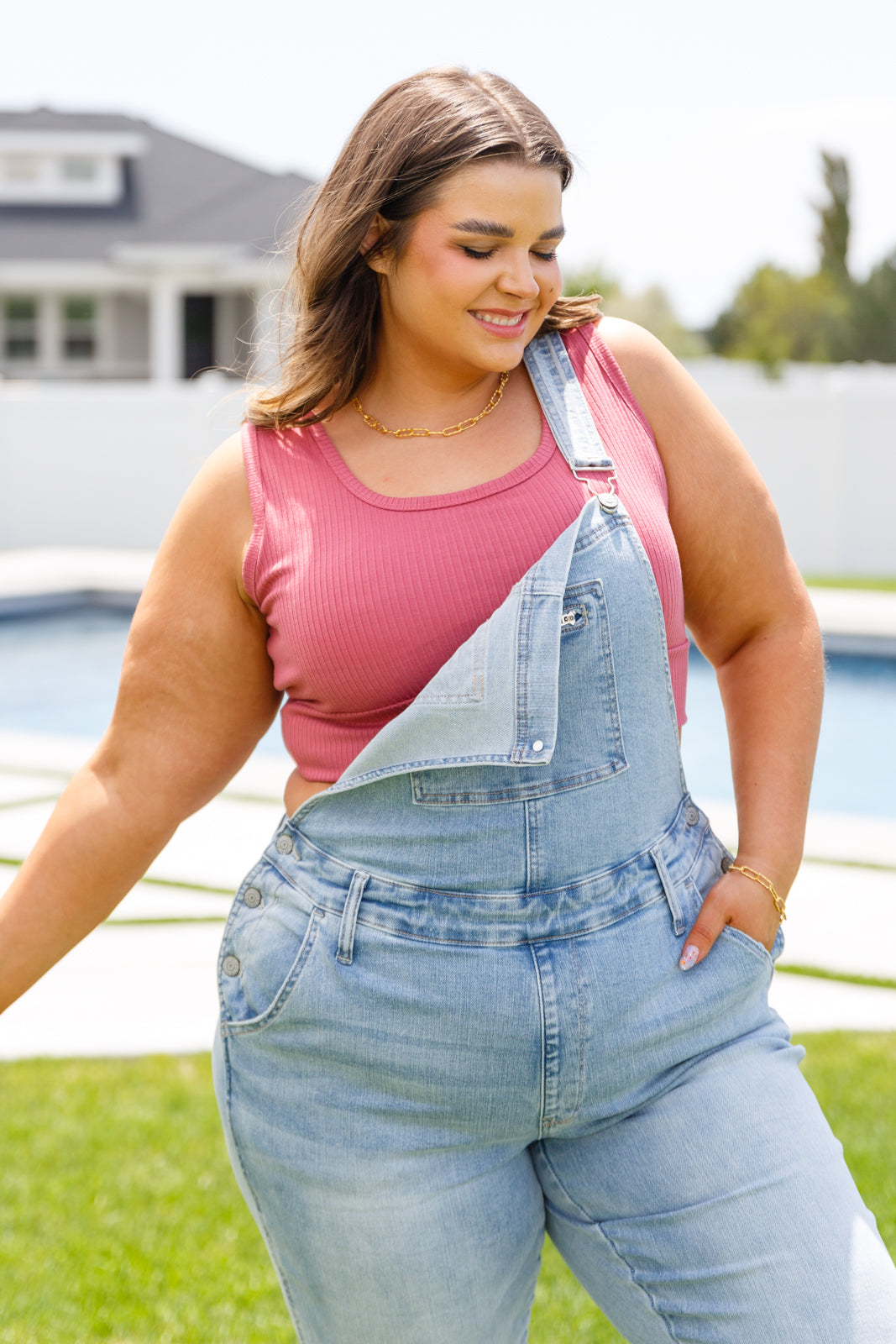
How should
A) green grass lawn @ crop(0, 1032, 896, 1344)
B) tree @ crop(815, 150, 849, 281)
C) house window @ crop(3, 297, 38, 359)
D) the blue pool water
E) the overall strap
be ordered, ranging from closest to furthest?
the overall strap < green grass lawn @ crop(0, 1032, 896, 1344) < the blue pool water < house window @ crop(3, 297, 38, 359) < tree @ crop(815, 150, 849, 281)

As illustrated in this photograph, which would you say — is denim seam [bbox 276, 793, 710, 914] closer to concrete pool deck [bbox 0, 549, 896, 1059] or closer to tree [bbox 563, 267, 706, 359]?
concrete pool deck [bbox 0, 549, 896, 1059]

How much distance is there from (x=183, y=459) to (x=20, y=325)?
1097 centimetres

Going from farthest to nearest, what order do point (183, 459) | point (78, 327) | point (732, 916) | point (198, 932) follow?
1. point (78, 327)
2. point (183, 459)
3. point (198, 932)
4. point (732, 916)

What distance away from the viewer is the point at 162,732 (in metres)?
1.62

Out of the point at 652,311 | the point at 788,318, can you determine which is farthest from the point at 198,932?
the point at 652,311

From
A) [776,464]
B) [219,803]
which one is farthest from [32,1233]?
[776,464]

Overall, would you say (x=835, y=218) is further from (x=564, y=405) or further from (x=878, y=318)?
(x=564, y=405)

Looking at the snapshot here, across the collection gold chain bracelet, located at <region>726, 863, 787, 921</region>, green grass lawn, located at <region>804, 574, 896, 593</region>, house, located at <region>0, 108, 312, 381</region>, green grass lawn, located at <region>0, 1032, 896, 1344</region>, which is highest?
gold chain bracelet, located at <region>726, 863, 787, 921</region>

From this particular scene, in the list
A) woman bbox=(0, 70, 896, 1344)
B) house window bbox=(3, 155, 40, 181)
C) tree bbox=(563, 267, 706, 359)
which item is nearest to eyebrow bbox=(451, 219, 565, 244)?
woman bbox=(0, 70, 896, 1344)

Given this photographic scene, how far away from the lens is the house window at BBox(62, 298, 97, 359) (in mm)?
25938

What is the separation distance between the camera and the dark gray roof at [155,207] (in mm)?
24906

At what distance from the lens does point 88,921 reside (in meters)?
1.66

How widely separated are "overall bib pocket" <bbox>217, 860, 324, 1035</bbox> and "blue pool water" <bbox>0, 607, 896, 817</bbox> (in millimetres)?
6922

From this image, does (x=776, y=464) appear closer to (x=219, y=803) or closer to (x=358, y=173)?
(x=219, y=803)
